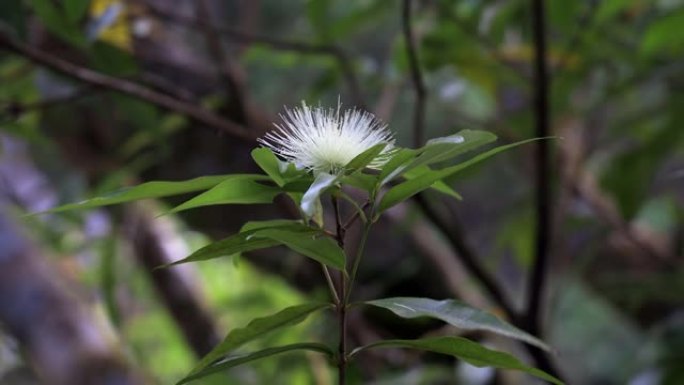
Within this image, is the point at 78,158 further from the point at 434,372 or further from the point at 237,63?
the point at 434,372

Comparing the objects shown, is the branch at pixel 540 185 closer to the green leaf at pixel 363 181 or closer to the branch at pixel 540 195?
the branch at pixel 540 195

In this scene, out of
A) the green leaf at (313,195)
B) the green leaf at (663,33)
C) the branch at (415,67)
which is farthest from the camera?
the green leaf at (663,33)

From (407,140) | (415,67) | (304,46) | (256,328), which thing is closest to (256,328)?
(256,328)

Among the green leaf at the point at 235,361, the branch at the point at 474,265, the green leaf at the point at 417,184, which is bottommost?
the green leaf at the point at 235,361

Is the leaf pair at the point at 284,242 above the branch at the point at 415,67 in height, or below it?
below

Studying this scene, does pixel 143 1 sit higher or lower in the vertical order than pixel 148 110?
higher

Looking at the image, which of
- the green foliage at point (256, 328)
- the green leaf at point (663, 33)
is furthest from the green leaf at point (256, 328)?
the green leaf at point (663, 33)

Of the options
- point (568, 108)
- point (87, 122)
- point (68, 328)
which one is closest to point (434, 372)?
point (568, 108)
